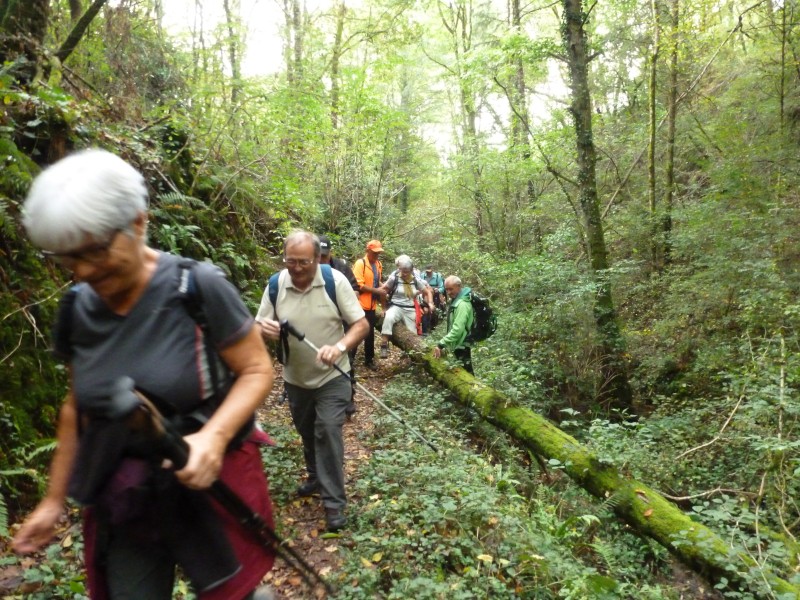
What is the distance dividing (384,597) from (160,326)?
2729 mm

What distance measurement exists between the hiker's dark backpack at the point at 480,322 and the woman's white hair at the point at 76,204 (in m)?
6.70

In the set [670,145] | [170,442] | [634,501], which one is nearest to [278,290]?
[170,442]

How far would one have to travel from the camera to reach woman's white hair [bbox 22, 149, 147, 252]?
1394 millimetres

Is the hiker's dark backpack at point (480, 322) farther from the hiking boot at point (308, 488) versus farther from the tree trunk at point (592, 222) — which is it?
the hiking boot at point (308, 488)

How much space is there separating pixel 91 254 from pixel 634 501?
209 inches

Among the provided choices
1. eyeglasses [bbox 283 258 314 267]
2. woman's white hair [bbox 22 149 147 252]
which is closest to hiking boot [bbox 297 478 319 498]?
eyeglasses [bbox 283 258 314 267]

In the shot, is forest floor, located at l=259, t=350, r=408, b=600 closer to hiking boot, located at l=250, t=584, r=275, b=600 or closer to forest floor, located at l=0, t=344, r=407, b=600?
forest floor, located at l=0, t=344, r=407, b=600

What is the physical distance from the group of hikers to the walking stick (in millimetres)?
12

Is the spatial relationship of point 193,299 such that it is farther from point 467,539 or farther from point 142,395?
point 467,539

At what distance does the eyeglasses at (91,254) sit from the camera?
1455mm

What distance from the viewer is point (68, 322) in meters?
1.71

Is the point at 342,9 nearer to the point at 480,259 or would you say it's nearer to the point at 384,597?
the point at 480,259

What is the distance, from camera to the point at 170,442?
1.48m

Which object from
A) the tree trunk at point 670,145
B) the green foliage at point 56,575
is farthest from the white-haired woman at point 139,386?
the tree trunk at point 670,145
